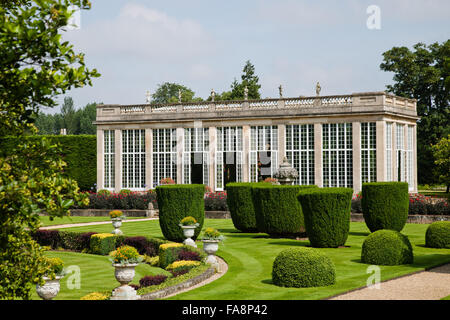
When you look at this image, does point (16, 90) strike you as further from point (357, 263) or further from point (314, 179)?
point (314, 179)

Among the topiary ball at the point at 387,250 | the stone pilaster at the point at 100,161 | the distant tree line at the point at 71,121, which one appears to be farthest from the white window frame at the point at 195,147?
the distant tree line at the point at 71,121

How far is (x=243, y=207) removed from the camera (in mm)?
24219

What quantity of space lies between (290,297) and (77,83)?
671 centimetres

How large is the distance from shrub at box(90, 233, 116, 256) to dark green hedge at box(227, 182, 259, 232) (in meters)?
5.92

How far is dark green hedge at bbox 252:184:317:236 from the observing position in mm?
21500

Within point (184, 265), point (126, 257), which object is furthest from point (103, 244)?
point (126, 257)

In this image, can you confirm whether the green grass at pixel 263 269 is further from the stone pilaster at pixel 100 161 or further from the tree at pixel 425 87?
the tree at pixel 425 87

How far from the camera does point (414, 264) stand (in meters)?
15.5

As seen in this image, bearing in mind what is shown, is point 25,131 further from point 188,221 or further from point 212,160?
point 212,160

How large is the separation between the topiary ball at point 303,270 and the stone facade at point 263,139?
24499mm

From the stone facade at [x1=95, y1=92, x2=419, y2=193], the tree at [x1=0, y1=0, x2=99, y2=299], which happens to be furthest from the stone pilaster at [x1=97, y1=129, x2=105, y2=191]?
the tree at [x1=0, y1=0, x2=99, y2=299]

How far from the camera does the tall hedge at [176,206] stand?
2050 centimetres

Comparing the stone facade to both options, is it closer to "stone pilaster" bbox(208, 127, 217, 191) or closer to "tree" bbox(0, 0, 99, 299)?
"stone pilaster" bbox(208, 127, 217, 191)
